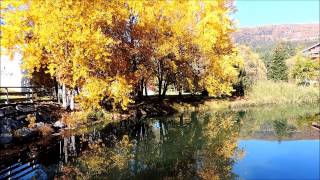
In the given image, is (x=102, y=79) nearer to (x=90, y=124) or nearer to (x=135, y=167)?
(x=90, y=124)

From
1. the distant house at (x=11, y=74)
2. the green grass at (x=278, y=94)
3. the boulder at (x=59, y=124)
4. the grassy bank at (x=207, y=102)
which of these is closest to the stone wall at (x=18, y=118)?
the boulder at (x=59, y=124)

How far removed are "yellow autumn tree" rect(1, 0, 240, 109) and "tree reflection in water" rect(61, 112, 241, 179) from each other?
174 inches

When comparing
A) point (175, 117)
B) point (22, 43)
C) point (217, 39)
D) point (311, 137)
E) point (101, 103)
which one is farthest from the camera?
point (217, 39)

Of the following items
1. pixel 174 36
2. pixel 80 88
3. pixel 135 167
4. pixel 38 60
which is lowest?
pixel 135 167

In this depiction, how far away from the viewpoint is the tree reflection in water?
565 inches

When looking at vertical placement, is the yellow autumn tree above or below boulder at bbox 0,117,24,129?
above

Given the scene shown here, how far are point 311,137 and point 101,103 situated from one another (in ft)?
55.2

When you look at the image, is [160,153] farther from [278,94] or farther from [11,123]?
[278,94]

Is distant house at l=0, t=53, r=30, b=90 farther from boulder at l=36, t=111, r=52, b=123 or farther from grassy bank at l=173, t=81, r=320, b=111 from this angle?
grassy bank at l=173, t=81, r=320, b=111

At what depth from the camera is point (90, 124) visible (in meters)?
27.4

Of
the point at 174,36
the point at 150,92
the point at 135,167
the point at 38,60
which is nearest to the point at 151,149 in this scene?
the point at 135,167

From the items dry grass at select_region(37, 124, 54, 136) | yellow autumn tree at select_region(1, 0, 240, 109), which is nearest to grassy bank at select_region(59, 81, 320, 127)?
yellow autumn tree at select_region(1, 0, 240, 109)

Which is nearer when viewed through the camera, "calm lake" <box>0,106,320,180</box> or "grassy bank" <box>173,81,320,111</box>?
"calm lake" <box>0,106,320,180</box>

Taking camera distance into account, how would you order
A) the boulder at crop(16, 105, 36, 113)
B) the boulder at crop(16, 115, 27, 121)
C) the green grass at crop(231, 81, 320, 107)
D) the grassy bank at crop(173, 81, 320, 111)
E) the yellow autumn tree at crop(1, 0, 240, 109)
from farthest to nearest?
the green grass at crop(231, 81, 320, 107), the grassy bank at crop(173, 81, 320, 111), the yellow autumn tree at crop(1, 0, 240, 109), the boulder at crop(16, 105, 36, 113), the boulder at crop(16, 115, 27, 121)
